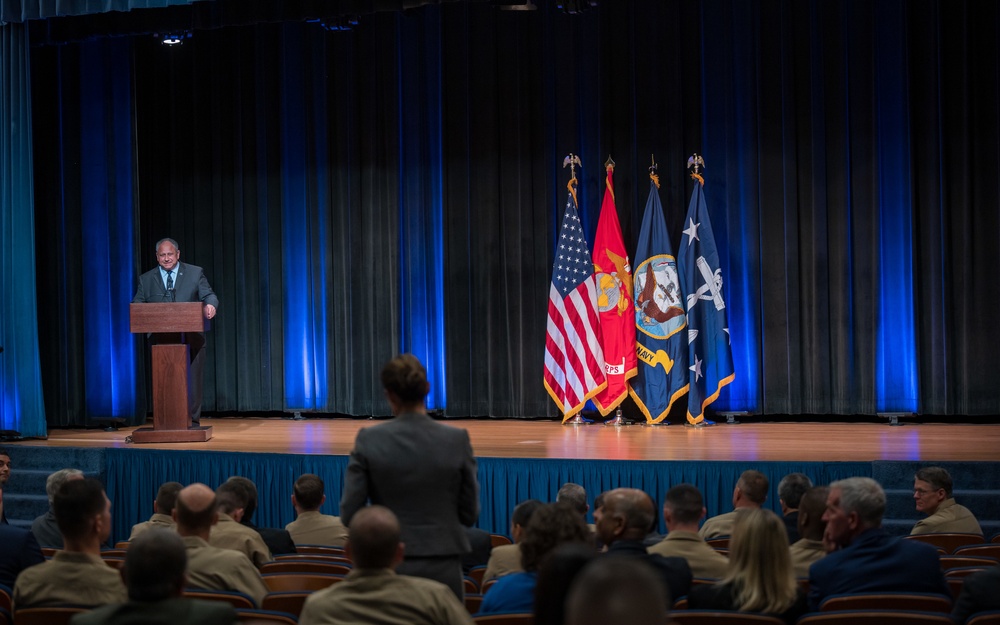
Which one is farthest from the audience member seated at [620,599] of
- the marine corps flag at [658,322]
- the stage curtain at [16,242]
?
the stage curtain at [16,242]

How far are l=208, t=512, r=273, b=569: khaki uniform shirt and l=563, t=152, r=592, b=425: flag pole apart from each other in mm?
6445

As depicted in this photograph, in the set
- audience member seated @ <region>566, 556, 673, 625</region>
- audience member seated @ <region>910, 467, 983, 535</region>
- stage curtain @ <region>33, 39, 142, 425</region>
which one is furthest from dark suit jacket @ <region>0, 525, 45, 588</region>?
stage curtain @ <region>33, 39, 142, 425</region>

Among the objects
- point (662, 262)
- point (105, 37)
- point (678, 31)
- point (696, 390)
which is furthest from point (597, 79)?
point (105, 37)

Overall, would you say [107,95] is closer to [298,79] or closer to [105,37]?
[105,37]

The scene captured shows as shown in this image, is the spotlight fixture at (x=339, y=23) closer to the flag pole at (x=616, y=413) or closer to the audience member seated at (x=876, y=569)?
the flag pole at (x=616, y=413)

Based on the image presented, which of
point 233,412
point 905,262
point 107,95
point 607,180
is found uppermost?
point 107,95

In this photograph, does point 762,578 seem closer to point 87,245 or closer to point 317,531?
point 317,531

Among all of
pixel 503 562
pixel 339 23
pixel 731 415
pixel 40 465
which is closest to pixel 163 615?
pixel 503 562

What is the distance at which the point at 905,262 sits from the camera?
35.9ft

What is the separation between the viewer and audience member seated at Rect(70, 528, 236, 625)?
8.99 ft

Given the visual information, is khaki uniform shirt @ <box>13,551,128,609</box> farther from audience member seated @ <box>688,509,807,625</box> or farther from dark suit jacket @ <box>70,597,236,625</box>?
audience member seated @ <box>688,509,807,625</box>

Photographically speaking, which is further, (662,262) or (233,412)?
(233,412)

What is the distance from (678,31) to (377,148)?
11.4 feet

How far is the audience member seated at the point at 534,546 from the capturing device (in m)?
3.41
